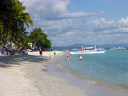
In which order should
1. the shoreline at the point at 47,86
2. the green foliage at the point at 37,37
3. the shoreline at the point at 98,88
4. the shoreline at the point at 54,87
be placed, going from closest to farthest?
the shoreline at the point at 47,86, the shoreline at the point at 54,87, the shoreline at the point at 98,88, the green foliage at the point at 37,37

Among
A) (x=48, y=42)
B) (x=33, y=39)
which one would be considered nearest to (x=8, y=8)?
(x=33, y=39)

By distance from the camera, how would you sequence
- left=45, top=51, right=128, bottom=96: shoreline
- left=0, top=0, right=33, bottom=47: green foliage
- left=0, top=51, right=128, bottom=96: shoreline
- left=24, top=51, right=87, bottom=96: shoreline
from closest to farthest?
left=0, top=51, right=128, bottom=96: shoreline < left=24, top=51, right=87, bottom=96: shoreline < left=45, top=51, right=128, bottom=96: shoreline < left=0, top=0, right=33, bottom=47: green foliage

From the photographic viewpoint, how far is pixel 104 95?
925cm

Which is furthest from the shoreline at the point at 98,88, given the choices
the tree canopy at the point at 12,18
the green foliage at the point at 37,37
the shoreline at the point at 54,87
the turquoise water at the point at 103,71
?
the green foliage at the point at 37,37

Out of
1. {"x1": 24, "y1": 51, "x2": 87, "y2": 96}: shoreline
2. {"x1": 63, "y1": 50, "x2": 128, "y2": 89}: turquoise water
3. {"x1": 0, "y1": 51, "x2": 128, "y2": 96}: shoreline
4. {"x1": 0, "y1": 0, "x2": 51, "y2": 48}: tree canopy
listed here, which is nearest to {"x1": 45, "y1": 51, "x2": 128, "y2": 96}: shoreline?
{"x1": 0, "y1": 51, "x2": 128, "y2": 96}: shoreline

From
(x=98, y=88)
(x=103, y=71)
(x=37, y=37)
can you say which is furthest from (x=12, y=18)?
(x=37, y=37)

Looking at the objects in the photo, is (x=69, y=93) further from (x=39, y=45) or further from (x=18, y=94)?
(x=39, y=45)

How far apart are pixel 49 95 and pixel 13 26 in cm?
2923

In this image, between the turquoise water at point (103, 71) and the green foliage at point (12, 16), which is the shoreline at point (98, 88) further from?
the green foliage at point (12, 16)

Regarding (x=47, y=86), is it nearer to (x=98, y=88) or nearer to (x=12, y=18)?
(x=98, y=88)

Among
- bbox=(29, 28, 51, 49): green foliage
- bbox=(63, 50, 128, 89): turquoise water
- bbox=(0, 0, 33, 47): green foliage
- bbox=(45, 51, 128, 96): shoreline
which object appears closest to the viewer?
bbox=(45, 51, 128, 96): shoreline

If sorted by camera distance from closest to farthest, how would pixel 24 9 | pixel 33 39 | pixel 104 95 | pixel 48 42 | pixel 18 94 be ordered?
pixel 18 94
pixel 104 95
pixel 24 9
pixel 33 39
pixel 48 42

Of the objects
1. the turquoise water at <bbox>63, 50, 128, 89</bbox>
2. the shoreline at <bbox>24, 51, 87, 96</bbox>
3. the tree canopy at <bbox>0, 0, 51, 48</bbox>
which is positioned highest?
the tree canopy at <bbox>0, 0, 51, 48</bbox>

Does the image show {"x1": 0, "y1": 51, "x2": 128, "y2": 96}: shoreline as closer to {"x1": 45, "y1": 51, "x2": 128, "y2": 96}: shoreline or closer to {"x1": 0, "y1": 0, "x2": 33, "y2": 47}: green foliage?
{"x1": 45, "y1": 51, "x2": 128, "y2": 96}: shoreline
